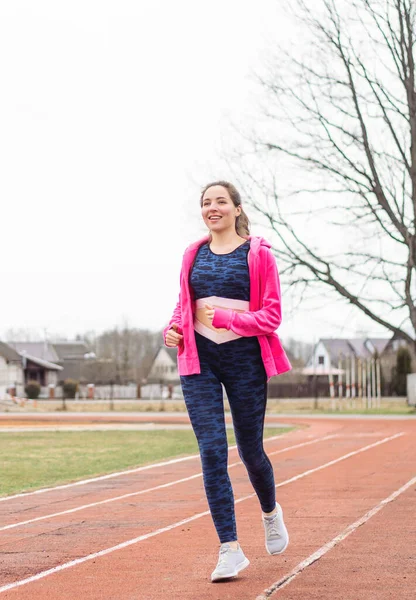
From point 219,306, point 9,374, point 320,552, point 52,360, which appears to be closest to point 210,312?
point 219,306

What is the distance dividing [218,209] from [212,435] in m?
1.26

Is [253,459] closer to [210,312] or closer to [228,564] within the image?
[228,564]

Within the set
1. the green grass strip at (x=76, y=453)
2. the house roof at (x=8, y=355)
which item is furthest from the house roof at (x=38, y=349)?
the green grass strip at (x=76, y=453)

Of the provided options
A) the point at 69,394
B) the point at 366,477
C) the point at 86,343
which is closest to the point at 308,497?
the point at 366,477

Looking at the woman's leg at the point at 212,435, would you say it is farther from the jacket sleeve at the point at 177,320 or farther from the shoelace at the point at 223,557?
the jacket sleeve at the point at 177,320

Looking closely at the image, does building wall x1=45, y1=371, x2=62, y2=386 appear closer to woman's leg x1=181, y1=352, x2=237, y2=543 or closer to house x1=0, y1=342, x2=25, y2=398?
house x1=0, y1=342, x2=25, y2=398

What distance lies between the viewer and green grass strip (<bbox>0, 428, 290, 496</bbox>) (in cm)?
1361

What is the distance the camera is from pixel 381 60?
30922 millimetres

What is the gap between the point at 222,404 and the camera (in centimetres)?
560

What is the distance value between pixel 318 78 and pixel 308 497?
2289 cm

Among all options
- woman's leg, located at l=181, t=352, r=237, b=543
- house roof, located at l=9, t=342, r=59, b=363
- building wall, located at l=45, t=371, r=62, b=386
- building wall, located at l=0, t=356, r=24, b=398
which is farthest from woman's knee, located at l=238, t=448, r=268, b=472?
house roof, located at l=9, t=342, r=59, b=363

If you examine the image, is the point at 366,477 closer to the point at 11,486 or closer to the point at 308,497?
the point at 308,497

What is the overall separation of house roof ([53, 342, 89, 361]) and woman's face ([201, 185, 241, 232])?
121512 millimetres

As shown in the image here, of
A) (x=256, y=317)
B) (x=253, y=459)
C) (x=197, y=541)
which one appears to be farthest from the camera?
(x=197, y=541)
